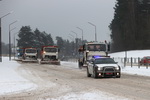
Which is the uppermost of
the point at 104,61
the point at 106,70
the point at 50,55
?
the point at 50,55

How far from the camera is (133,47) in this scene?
10606cm

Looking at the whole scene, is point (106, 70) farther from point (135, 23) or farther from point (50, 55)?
point (135, 23)

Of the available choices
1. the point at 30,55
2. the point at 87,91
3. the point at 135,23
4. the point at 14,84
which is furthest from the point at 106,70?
the point at 135,23

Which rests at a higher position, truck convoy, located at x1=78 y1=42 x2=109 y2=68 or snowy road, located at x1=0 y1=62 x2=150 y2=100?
truck convoy, located at x1=78 y1=42 x2=109 y2=68

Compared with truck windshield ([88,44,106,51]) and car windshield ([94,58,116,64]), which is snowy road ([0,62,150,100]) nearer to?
car windshield ([94,58,116,64])

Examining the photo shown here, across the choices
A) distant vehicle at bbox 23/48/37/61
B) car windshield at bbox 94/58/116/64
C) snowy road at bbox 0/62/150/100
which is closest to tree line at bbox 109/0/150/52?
distant vehicle at bbox 23/48/37/61

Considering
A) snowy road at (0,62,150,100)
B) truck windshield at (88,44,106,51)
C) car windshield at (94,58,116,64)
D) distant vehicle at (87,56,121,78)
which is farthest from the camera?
truck windshield at (88,44,106,51)

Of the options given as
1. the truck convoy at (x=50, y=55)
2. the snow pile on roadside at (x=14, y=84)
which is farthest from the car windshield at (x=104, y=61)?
the truck convoy at (x=50, y=55)

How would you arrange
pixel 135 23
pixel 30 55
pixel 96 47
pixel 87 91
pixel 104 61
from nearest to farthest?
pixel 87 91 < pixel 104 61 < pixel 96 47 < pixel 30 55 < pixel 135 23

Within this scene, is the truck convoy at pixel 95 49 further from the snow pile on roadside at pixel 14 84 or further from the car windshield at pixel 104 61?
the snow pile on roadside at pixel 14 84

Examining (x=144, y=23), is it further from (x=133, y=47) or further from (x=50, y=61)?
(x=50, y=61)

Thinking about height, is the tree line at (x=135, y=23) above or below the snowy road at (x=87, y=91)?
above

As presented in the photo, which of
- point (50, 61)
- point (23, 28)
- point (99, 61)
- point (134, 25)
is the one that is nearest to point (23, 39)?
point (23, 28)

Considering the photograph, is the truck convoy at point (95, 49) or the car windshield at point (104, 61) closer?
the car windshield at point (104, 61)
